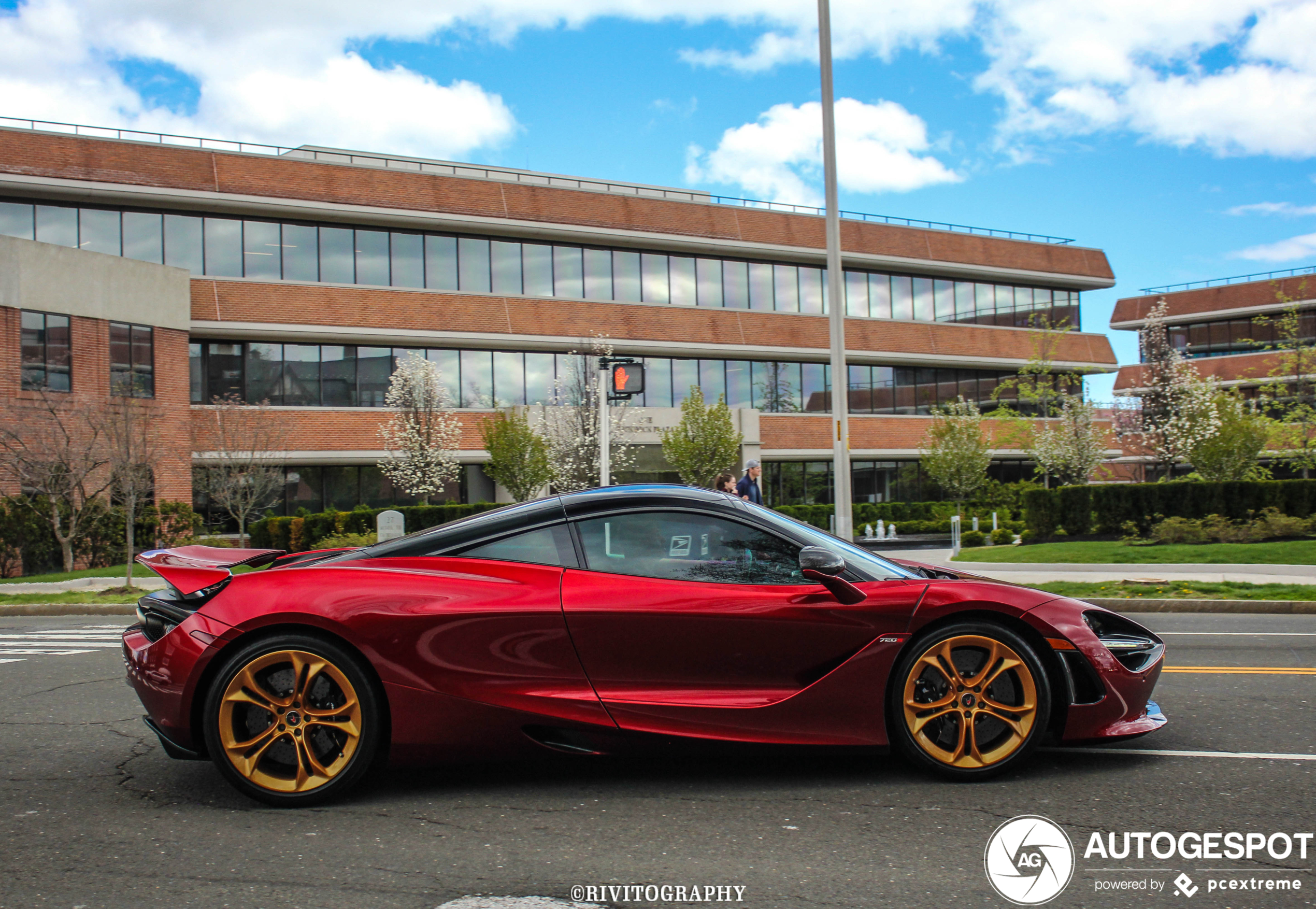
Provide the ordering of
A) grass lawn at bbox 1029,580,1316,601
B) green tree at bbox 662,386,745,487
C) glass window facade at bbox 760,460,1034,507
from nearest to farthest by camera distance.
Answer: grass lawn at bbox 1029,580,1316,601 → green tree at bbox 662,386,745,487 → glass window facade at bbox 760,460,1034,507

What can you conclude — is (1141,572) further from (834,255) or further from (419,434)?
(419,434)

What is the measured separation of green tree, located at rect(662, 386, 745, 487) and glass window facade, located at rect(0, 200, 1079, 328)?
6254 millimetres

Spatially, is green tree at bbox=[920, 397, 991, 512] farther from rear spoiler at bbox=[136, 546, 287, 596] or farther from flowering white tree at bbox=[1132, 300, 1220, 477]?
rear spoiler at bbox=[136, 546, 287, 596]

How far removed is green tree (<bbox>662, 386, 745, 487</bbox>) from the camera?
109 feet

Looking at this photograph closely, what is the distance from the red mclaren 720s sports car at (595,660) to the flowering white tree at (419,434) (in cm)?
2711

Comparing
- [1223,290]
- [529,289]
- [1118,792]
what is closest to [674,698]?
[1118,792]

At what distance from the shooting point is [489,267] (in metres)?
35.3

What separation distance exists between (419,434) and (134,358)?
845 centimetres

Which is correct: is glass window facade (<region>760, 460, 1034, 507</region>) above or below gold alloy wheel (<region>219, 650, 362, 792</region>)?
above

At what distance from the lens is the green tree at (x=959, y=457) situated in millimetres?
38906

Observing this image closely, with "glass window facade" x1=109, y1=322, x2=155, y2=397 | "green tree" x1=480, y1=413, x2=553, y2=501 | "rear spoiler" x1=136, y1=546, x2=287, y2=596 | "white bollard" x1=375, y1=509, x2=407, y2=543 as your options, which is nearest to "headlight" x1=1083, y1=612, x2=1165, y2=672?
"rear spoiler" x1=136, y1=546, x2=287, y2=596

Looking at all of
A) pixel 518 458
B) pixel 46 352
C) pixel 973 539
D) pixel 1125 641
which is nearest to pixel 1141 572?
pixel 973 539

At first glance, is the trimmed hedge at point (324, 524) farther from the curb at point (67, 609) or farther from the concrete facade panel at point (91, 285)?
the curb at point (67, 609)

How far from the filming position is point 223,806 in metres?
4.09
